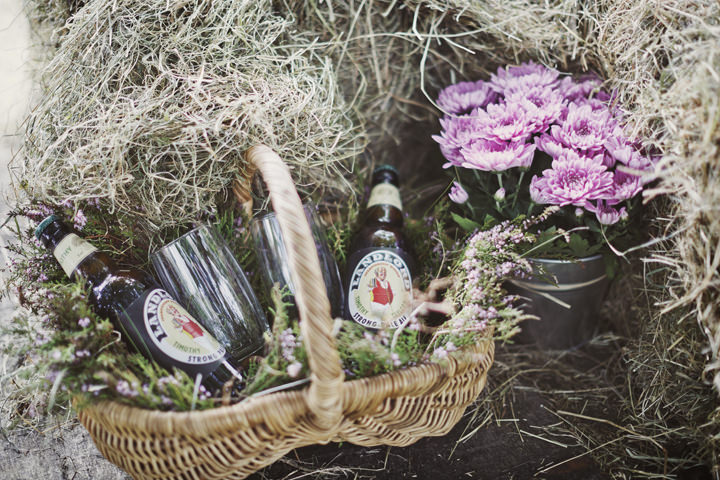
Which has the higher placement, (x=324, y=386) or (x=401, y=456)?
(x=324, y=386)

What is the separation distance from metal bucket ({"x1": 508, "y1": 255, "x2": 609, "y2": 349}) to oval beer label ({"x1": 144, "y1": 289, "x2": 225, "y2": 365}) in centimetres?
68

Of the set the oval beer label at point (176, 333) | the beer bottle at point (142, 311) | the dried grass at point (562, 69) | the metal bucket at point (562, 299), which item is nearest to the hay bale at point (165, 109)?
the dried grass at point (562, 69)

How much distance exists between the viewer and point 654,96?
2.99 ft

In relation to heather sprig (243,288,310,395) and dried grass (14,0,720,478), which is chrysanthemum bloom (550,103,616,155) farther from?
heather sprig (243,288,310,395)

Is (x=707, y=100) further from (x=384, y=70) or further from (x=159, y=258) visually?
(x=159, y=258)

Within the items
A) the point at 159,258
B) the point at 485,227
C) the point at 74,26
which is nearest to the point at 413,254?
the point at 485,227

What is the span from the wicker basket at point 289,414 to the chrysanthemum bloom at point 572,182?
0.36 m

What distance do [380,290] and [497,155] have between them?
0.37 meters

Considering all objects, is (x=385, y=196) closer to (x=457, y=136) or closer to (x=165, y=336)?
(x=457, y=136)

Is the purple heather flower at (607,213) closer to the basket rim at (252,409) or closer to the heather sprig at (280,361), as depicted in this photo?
the basket rim at (252,409)

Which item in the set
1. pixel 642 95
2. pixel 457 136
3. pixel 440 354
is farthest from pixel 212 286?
pixel 642 95

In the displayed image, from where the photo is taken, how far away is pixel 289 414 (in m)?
0.74

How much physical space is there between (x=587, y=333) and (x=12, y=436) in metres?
1.40

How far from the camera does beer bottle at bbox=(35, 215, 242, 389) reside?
2.96ft
